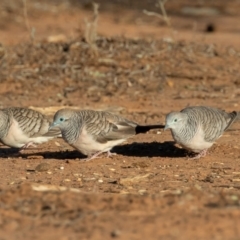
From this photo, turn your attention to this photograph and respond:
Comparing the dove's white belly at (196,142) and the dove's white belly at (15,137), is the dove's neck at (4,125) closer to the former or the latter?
the dove's white belly at (15,137)

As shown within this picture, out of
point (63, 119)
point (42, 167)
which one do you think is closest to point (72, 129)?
point (63, 119)

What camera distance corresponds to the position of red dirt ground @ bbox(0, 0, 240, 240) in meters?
6.12

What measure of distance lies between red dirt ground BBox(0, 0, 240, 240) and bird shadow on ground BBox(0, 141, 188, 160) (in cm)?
2

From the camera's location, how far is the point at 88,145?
9719 mm

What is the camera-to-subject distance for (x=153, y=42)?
640 inches

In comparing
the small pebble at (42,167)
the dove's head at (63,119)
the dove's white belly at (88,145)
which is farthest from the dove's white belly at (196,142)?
the small pebble at (42,167)

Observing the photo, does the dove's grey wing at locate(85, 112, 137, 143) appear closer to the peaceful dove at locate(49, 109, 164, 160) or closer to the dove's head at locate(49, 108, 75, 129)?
the peaceful dove at locate(49, 109, 164, 160)

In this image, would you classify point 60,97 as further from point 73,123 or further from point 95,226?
point 95,226

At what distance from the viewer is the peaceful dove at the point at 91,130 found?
9.69 meters

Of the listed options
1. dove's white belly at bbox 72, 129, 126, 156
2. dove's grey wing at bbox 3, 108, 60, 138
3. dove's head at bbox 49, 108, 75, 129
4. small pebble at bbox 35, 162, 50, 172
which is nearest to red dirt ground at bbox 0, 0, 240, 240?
small pebble at bbox 35, 162, 50, 172

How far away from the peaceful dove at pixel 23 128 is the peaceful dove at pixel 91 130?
578 mm

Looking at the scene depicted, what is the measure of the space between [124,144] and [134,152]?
454 mm

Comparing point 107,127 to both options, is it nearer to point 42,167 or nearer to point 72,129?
point 72,129

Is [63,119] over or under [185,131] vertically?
under
